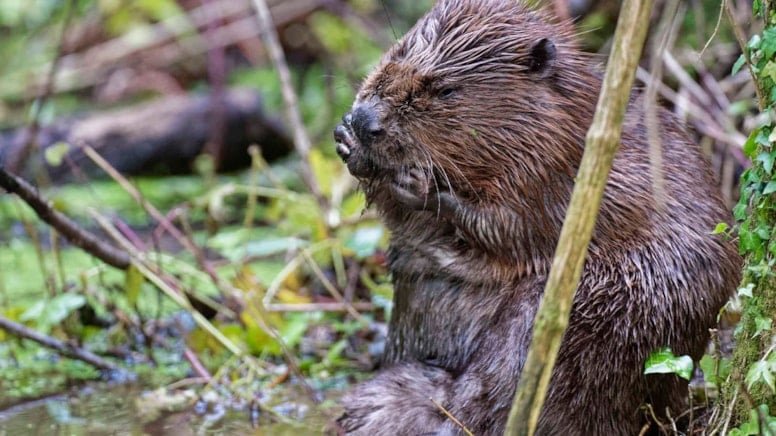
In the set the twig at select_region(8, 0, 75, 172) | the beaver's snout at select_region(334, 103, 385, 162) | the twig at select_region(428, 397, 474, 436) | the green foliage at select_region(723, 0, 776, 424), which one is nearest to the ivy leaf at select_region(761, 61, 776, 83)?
the green foliage at select_region(723, 0, 776, 424)

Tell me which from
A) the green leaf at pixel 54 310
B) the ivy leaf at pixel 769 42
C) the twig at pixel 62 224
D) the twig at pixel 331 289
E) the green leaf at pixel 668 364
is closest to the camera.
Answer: the ivy leaf at pixel 769 42

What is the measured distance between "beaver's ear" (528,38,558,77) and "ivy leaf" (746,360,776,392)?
1.04m

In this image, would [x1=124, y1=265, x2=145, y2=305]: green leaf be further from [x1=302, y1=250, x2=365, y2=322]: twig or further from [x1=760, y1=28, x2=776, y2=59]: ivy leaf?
[x1=760, y1=28, x2=776, y2=59]: ivy leaf

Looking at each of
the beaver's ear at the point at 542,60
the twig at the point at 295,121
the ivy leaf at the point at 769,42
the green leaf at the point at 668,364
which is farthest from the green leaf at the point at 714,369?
the twig at the point at 295,121

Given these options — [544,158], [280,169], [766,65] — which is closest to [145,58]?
[280,169]

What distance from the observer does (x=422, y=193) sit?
3.08 m

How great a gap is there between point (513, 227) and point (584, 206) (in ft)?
3.07

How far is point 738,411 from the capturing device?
→ 265 cm

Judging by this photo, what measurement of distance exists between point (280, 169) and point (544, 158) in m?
4.40

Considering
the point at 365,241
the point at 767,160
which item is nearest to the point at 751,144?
the point at 767,160

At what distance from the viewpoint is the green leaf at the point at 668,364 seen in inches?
107

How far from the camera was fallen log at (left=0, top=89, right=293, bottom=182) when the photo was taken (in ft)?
22.8

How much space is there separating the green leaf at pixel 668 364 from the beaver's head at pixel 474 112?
0.58 m

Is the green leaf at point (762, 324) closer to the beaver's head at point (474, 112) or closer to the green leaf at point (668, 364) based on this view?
the green leaf at point (668, 364)
